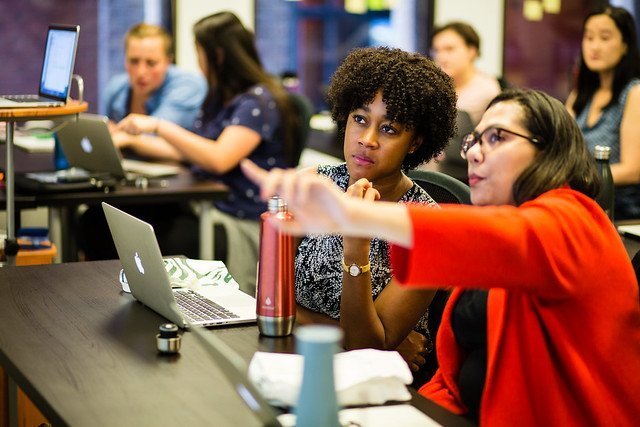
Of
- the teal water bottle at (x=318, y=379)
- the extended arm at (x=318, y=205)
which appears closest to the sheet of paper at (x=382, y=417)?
the teal water bottle at (x=318, y=379)

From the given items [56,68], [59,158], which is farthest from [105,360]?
[59,158]

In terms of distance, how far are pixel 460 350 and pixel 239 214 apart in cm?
249

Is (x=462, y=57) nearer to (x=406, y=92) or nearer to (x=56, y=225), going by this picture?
(x=56, y=225)

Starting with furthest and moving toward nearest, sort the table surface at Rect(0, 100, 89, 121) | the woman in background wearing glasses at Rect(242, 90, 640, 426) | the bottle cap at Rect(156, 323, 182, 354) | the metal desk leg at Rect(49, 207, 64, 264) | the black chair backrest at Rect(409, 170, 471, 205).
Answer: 1. the metal desk leg at Rect(49, 207, 64, 264)
2. the table surface at Rect(0, 100, 89, 121)
3. the black chair backrest at Rect(409, 170, 471, 205)
4. the bottle cap at Rect(156, 323, 182, 354)
5. the woman in background wearing glasses at Rect(242, 90, 640, 426)

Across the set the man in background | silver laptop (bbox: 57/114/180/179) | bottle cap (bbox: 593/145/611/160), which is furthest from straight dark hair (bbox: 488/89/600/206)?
the man in background

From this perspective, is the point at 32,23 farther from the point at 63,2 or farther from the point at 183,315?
the point at 183,315

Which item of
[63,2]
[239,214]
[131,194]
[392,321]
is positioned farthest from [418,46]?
[392,321]

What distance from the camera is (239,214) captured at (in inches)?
164

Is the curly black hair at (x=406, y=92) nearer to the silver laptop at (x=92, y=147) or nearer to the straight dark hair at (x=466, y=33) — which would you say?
the silver laptop at (x=92, y=147)

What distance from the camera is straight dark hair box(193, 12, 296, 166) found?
4082mm

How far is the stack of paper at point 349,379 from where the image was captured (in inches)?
59.7

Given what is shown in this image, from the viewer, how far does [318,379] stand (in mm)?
1265

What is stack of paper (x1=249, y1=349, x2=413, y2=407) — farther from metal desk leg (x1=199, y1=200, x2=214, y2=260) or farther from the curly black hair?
metal desk leg (x1=199, y1=200, x2=214, y2=260)

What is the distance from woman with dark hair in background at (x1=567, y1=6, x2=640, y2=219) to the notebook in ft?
6.45
